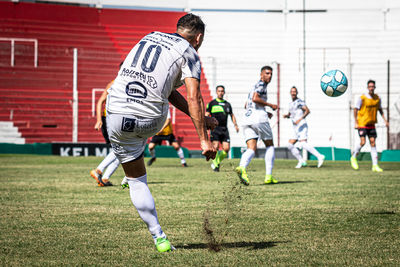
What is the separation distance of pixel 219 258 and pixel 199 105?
3.72 ft

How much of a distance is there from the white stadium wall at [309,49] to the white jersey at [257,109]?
12994mm

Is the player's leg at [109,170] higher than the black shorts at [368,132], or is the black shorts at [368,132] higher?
the black shorts at [368,132]

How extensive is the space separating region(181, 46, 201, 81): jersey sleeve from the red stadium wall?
19.7 meters

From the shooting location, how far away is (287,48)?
28328 mm

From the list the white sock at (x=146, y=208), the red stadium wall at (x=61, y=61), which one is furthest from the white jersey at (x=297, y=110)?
the white sock at (x=146, y=208)

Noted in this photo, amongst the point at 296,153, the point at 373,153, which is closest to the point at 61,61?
the point at 296,153

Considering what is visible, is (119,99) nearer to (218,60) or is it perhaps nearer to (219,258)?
(219,258)

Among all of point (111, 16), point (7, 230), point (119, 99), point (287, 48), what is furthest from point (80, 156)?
point (119, 99)

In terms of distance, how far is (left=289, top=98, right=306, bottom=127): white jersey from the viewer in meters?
17.8

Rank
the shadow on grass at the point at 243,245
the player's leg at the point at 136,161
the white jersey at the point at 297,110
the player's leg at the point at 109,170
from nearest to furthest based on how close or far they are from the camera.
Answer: the player's leg at the point at 136,161, the shadow on grass at the point at 243,245, the player's leg at the point at 109,170, the white jersey at the point at 297,110

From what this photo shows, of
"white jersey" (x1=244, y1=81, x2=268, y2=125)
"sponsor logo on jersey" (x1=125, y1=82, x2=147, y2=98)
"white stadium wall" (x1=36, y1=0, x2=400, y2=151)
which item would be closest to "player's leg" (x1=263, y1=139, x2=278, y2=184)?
"white jersey" (x1=244, y1=81, x2=268, y2=125)

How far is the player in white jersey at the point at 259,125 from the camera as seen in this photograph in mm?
10398

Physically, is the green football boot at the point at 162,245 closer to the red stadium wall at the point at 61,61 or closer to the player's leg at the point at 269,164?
the player's leg at the point at 269,164

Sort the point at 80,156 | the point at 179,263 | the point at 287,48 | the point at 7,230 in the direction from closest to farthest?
the point at 179,263 < the point at 7,230 < the point at 80,156 < the point at 287,48
